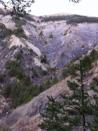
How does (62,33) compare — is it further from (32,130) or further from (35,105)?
(32,130)

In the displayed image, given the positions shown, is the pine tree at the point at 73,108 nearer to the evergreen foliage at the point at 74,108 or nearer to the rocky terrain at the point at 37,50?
the evergreen foliage at the point at 74,108

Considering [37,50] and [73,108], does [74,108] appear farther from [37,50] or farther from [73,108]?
[37,50]

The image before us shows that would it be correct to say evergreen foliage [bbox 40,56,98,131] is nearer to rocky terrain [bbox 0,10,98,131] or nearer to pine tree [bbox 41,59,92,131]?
pine tree [bbox 41,59,92,131]

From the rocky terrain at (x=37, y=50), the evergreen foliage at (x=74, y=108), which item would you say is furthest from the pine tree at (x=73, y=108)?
the rocky terrain at (x=37, y=50)

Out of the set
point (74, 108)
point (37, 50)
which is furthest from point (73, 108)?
point (37, 50)

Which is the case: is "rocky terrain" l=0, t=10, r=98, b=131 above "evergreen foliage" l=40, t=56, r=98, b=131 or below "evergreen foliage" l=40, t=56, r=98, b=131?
above

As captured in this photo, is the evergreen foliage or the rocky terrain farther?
the rocky terrain

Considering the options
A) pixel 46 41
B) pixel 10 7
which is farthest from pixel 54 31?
pixel 10 7

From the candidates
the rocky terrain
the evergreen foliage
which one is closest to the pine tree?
the evergreen foliage

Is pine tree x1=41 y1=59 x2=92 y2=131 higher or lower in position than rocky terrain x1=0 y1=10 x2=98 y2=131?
lower
